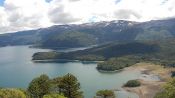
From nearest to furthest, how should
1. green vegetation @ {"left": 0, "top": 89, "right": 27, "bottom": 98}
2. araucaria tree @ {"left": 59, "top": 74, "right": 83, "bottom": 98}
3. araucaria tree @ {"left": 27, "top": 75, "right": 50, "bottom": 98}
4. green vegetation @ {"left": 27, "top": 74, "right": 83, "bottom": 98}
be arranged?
1. araucaria tree @ {"left": 59, "top": 74, "right": 83, "bottom": 98}
2. green vegetation @ {"left": 27, "top": 74, "right": 83, "bottom": 98}
3. green vegetation @ {"left": 0, "top": 89, "right": 27, "bottom": 98}
4. araucaria tree @ {"left": 27, "top": 75, "right": 50, "bottom": 98}

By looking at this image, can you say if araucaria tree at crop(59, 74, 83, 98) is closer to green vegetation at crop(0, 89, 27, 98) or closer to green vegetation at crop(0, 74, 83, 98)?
green vegetation at crop(0, 74, 83, 98)

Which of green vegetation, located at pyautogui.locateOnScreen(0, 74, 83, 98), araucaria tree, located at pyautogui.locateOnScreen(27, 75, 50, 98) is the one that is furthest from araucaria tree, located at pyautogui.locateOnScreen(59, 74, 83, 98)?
araucaria tree, located at pyautogui.locateOnScreen(27, 75, 50, 98)

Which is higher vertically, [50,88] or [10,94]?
[50,88]

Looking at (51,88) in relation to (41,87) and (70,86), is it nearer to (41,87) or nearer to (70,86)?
(41,87)

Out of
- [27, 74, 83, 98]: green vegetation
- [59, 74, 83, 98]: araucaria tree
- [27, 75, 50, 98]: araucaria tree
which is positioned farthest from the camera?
[27, 75, 50, 98]: araucaria tree

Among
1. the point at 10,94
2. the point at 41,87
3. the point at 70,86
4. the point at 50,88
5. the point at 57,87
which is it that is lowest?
the point at 10,94

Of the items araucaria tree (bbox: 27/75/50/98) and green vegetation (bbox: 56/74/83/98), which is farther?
araucaria tree (bbox: 27/75/50/98)

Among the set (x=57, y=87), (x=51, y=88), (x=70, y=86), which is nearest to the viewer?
(x=70, y=86)

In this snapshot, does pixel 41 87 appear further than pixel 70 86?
Yes

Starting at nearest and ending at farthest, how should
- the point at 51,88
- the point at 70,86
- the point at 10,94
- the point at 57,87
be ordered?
the point at 70,86, the point at 10,94, the point at 57,87, the point at 51,88

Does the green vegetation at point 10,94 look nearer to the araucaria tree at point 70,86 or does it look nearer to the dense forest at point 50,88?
the dense forest at point 50,88

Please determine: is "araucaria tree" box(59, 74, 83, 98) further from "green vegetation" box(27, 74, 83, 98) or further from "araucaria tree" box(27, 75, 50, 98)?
"araucaria tree" box(27, 75, 50, 98)

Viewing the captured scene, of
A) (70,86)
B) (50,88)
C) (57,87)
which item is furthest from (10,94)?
(70,86)

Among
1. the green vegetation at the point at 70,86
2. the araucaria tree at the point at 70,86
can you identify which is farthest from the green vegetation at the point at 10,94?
the araucaria tree at the point at 70,86
